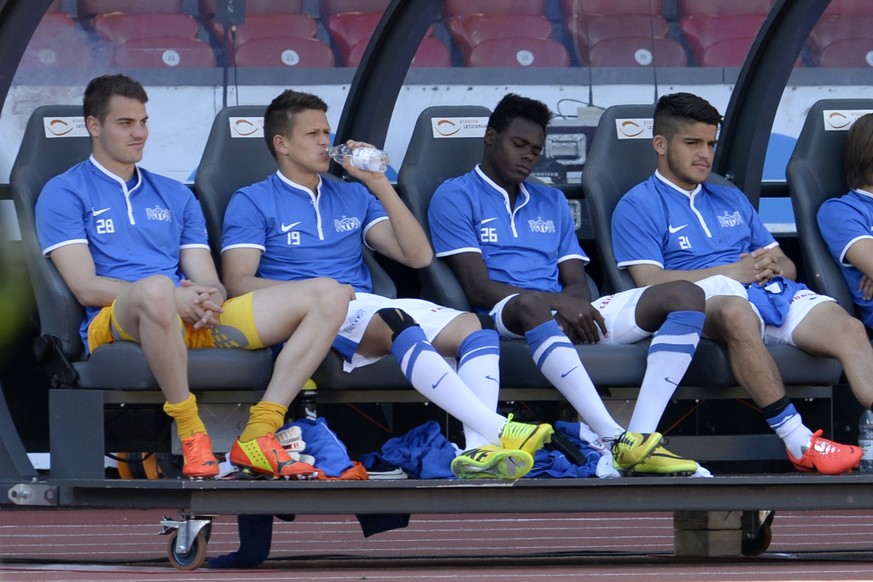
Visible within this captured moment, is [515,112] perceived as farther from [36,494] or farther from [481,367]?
[36,494]

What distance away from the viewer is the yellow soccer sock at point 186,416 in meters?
4.85

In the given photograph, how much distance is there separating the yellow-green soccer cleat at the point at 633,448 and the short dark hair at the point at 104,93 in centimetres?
211

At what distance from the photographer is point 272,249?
18.4 ft

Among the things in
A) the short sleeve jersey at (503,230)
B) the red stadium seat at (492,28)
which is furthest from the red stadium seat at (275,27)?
the short sleeve jersey at (503,230)

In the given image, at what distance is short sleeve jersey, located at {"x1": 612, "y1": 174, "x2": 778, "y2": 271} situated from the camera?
5.89m

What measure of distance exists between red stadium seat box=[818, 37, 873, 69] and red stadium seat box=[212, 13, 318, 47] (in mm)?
2675

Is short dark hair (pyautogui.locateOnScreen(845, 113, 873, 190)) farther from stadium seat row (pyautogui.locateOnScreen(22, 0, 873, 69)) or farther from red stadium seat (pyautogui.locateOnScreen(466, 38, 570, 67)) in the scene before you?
red stadium seat (pyautogui.locateOnScreen(466, 38, 570, 67))

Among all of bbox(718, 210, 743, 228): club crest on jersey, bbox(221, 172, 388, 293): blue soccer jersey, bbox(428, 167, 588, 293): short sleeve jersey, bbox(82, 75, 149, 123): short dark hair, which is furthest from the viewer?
bbox(718, 210, 743, 228): club crest on jersey

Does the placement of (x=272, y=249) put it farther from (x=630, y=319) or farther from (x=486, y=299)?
(x=630, y=319)

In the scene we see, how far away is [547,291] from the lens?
5.83 m

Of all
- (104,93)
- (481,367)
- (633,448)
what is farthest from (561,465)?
(104,93)

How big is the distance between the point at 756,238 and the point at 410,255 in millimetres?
1493

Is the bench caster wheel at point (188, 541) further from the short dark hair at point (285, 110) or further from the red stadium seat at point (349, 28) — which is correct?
the red stadium seat at point (349, 28)

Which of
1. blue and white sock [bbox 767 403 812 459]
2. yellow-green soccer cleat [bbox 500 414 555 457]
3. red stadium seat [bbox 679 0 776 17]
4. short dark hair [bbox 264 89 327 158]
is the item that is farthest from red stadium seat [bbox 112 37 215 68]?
blue and white sock [bbox 767 403 812 459]
